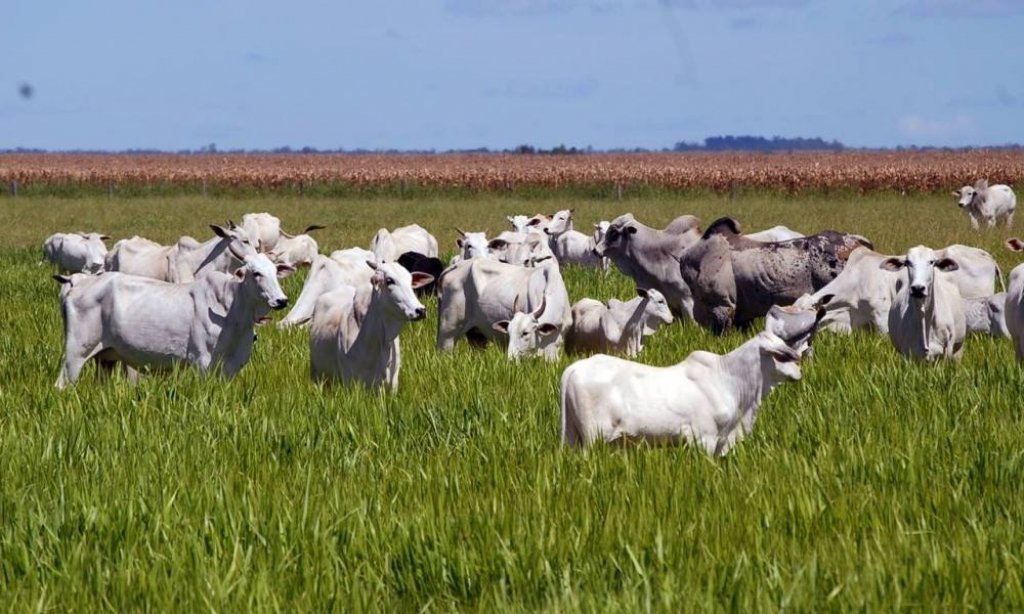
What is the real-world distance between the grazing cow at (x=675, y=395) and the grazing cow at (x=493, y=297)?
16.3 ft

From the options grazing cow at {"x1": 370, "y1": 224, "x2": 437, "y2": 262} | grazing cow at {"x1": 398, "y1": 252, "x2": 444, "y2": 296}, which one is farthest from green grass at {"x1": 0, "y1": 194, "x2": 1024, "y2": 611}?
grazing cow at {"x1": 370, "y1": 224, "x2": 437, "y2": 262}

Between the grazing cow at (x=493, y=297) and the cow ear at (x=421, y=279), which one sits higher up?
the cow ear at (x=421, y=279)

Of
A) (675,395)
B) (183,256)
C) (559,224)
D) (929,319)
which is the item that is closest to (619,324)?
(929,319)

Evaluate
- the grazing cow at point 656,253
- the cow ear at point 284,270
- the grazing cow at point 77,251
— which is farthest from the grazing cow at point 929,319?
the grazing cow at point 77,251

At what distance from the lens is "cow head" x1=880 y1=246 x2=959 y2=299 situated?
35.7ft

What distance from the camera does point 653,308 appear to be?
1346cm

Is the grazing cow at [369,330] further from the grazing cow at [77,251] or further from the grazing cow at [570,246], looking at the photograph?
the grazing cow at [570,246]

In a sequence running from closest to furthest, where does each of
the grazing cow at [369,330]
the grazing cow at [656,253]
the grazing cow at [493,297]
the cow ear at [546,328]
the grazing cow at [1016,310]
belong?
the grazing cow at [369,330] → the grazing cow at [1016,310] → the cow ear at [546,328] → the grazing cow at [493,297] → the grazing cow at [656,253]

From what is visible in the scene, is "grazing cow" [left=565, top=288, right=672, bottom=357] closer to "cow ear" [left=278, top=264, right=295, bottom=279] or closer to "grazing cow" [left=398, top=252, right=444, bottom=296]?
"cow ear" [left=278, top=264, right=295, bottom=279]

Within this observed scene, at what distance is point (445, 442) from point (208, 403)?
217 centimetres

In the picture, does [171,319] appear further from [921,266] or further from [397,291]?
[921,266]

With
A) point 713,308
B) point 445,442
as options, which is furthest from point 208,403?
point 713,308

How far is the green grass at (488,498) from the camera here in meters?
5.37

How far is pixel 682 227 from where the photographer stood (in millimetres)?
16719
